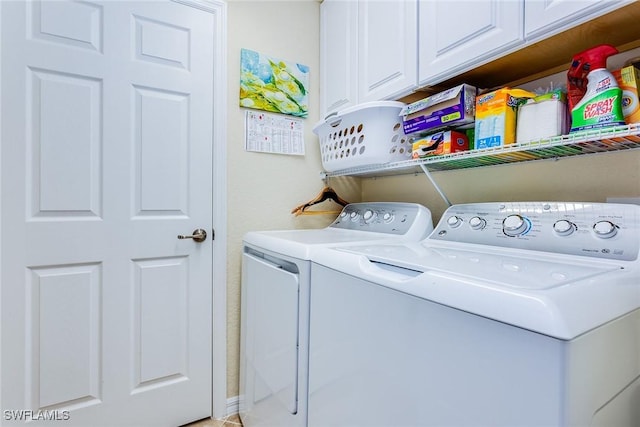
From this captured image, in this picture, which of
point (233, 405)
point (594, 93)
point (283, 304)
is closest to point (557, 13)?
point (594, 93)

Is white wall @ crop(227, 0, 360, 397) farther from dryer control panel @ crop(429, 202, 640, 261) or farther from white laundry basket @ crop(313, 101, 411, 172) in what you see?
Result: dryer control panel @ crop(429, 202, 640, 261)

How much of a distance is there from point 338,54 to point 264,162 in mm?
730

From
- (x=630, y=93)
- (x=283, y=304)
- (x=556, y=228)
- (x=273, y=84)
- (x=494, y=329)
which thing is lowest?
(x=283, y=304)

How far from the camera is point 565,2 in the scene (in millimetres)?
871

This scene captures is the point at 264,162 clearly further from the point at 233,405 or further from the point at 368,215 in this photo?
the point at 233,405

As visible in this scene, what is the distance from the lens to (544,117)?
1.00m

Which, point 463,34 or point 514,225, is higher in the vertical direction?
point 463,34

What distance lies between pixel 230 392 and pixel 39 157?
4.79 feet

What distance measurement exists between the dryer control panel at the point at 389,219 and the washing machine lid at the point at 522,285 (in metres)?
0.52

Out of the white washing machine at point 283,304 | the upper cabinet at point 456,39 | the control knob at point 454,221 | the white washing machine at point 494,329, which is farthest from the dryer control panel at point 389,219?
the upper cabinet at point 456,39

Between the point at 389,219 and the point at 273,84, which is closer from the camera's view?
the point at 389,219

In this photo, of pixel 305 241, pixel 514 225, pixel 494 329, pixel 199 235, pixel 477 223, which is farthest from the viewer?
pixel 199 235

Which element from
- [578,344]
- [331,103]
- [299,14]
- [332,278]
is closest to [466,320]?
[578,344]

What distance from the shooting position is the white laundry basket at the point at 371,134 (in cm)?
148
